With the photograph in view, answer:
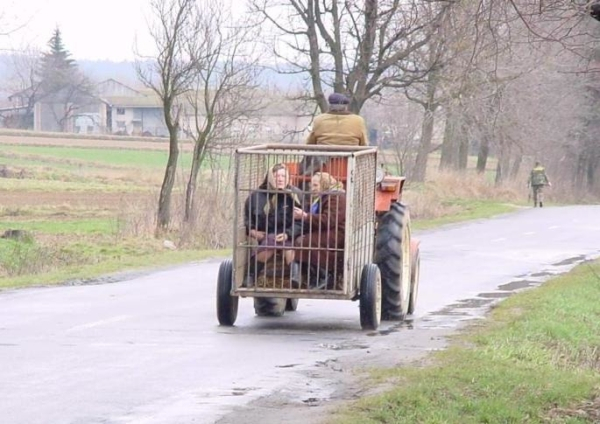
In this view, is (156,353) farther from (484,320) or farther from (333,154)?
(484,320)

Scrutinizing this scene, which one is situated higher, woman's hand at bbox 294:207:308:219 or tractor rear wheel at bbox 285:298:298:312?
woman's hand at bbox 294:207:308:219

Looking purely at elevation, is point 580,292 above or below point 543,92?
below

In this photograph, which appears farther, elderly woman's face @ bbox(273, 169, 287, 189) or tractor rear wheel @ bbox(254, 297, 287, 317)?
tractor rear wheel @ bbox(254, 297, 287, 317)

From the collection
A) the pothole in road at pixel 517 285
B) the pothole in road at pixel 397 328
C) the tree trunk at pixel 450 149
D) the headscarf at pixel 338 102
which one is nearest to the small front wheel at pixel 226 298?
the pothole in road at pixel 397 328

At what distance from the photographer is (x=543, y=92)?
195 feet

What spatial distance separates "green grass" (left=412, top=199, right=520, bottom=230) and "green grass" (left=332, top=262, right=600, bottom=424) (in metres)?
21.0

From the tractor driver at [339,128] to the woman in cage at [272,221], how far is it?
1.32m

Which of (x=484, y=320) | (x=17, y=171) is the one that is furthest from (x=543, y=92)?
(x=484, y=320)

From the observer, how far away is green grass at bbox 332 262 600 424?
9.47 meters

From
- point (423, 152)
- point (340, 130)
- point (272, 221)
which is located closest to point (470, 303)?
point (340, 130)

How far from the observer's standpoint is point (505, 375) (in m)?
11.2

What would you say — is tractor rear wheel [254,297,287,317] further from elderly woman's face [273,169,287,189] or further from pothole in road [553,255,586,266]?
pothole in road [553,255,586,266]

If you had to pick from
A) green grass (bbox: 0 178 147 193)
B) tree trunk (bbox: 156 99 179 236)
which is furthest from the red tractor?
green grass (bbox: 0 178 147 193)

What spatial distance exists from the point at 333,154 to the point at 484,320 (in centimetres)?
→ 324
